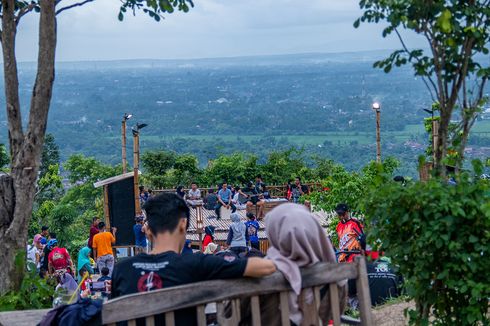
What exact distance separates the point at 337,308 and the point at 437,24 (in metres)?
2.25

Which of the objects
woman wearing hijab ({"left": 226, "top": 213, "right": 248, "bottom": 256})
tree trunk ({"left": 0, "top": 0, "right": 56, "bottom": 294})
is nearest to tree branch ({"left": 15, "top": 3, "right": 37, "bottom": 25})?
tree trunk ({"left": 0, "top": 0, "right": 56, "bottom": 294})

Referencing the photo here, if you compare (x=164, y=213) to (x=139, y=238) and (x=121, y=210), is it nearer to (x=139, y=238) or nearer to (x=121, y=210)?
(x=139, y=238)

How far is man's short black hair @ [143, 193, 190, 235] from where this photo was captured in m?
3.80

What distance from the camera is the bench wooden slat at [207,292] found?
11.3 ft

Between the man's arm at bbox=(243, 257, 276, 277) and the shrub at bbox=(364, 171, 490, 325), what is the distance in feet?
4.93

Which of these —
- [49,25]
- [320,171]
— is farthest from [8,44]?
[320,171]

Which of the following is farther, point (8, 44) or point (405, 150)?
point (405, 150)

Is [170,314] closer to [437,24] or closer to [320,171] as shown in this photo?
[437,24]

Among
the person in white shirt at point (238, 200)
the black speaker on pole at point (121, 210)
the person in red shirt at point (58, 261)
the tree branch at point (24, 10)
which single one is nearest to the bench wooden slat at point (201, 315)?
the tree branch at point (24, 10)

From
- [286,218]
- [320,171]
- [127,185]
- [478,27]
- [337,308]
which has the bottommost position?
[320,171]

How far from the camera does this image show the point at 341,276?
382 centimetres

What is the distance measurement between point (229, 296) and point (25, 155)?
400 cm

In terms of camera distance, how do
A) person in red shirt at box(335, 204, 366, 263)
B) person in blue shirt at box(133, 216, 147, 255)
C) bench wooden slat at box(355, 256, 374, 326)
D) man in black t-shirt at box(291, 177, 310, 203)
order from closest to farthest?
bench wooden slat at box(355, 256, 374, 326), person in red shirt at box(335, 204, 366, 263), person in blue shirt at box(133, 216, 147, 255), man in black t-shirt at box(291, 177, 310, 203)

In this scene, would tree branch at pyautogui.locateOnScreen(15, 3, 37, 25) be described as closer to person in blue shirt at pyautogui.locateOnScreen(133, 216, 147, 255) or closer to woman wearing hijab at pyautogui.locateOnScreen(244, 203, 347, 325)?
woman wearing hijab at pyautogui.locateOnScreen(244, 203, 347, 325)
